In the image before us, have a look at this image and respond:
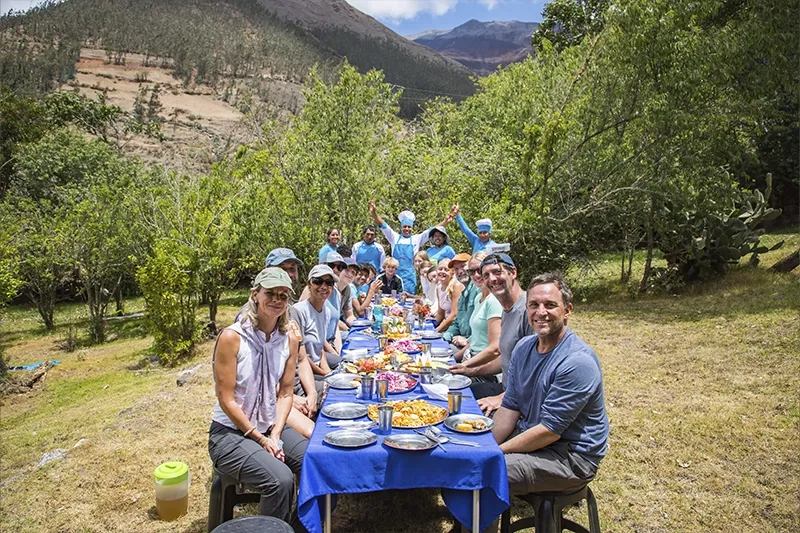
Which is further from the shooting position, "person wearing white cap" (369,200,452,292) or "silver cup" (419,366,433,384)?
"person wearing white cap" (369,200,452,292)

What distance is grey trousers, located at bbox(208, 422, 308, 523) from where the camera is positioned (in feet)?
9.68

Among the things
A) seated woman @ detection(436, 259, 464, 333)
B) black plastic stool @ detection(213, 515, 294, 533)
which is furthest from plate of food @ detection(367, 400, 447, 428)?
seated woman @ detection(436, 259, 464, 333)

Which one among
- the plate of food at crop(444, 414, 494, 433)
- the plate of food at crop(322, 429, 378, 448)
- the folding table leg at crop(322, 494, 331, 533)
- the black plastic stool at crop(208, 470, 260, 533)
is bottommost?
the black plastic stool at crop(208, 470, 260, 533)

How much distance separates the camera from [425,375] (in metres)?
3.82

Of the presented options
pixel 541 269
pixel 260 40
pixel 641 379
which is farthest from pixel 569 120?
pixel 260 40

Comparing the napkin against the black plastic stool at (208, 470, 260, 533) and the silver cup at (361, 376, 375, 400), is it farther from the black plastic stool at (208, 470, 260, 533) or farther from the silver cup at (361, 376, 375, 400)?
the black plastic stool at (208, 470, 260, 533)

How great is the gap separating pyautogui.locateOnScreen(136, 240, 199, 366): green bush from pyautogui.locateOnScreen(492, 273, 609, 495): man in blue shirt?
8166 millimetres

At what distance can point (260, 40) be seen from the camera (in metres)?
103

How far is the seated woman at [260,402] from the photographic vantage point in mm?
2996

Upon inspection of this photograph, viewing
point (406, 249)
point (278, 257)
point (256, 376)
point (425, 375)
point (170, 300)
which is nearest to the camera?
point (256, 376)

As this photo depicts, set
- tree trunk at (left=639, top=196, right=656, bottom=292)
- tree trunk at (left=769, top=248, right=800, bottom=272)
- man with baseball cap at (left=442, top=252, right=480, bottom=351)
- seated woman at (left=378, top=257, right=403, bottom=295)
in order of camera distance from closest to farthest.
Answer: man with baseball cap at (left=442, top=252, right=480, bottom=351), seated woman at (left=378, top=257, right=403, bottom=295), tree trunk at (left=769, top=248, right=800, bottom=272), tree trunk at (left=639, top=196, right=656, bottom=292)

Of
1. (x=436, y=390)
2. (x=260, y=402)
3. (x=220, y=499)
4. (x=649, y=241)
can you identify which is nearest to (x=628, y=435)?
(x=436, y=390)

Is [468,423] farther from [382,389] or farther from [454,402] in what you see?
[382,389]

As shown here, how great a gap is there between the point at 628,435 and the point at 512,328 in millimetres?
2194
